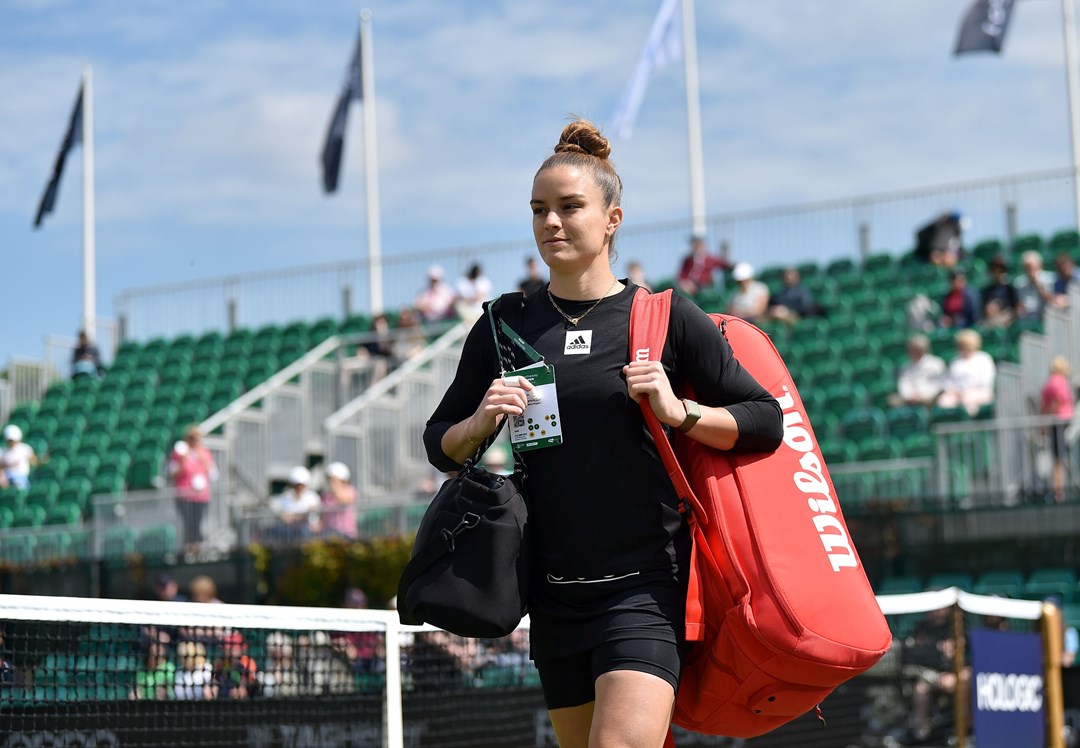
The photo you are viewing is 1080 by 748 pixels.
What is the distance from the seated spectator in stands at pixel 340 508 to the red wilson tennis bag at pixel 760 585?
13.0 m

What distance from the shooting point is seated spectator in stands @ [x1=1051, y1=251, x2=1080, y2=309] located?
58.8 feet

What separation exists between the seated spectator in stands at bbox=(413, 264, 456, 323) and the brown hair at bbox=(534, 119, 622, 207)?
18890 mm

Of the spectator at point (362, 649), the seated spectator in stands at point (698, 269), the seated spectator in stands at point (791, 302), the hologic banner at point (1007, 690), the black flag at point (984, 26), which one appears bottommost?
the hologic banner at point (1007, 690)

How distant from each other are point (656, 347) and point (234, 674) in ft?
11.7

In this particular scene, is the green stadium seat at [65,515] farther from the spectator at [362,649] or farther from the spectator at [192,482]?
the spectator at [362,649]

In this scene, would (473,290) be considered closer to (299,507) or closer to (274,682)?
(299,507)

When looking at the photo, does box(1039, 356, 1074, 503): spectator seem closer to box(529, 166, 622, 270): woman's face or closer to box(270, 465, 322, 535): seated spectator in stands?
box(270, 465, 322, 535): seated spectator in stands

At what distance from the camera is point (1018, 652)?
899 centimetres

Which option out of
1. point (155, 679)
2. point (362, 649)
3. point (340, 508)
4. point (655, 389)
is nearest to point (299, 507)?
point (340, 508)

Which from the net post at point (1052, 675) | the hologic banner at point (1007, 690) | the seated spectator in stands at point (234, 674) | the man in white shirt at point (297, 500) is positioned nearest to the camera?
the seated spectator in stands at point (234, 674)

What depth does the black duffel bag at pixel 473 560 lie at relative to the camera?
409 centimetres

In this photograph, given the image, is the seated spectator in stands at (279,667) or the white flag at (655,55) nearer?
the seated spectator in stands at (279,667)

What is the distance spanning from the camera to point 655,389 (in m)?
4.02

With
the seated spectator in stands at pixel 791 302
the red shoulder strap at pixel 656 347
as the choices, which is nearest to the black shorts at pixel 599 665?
the red shoulder strap at pixel 656 347
